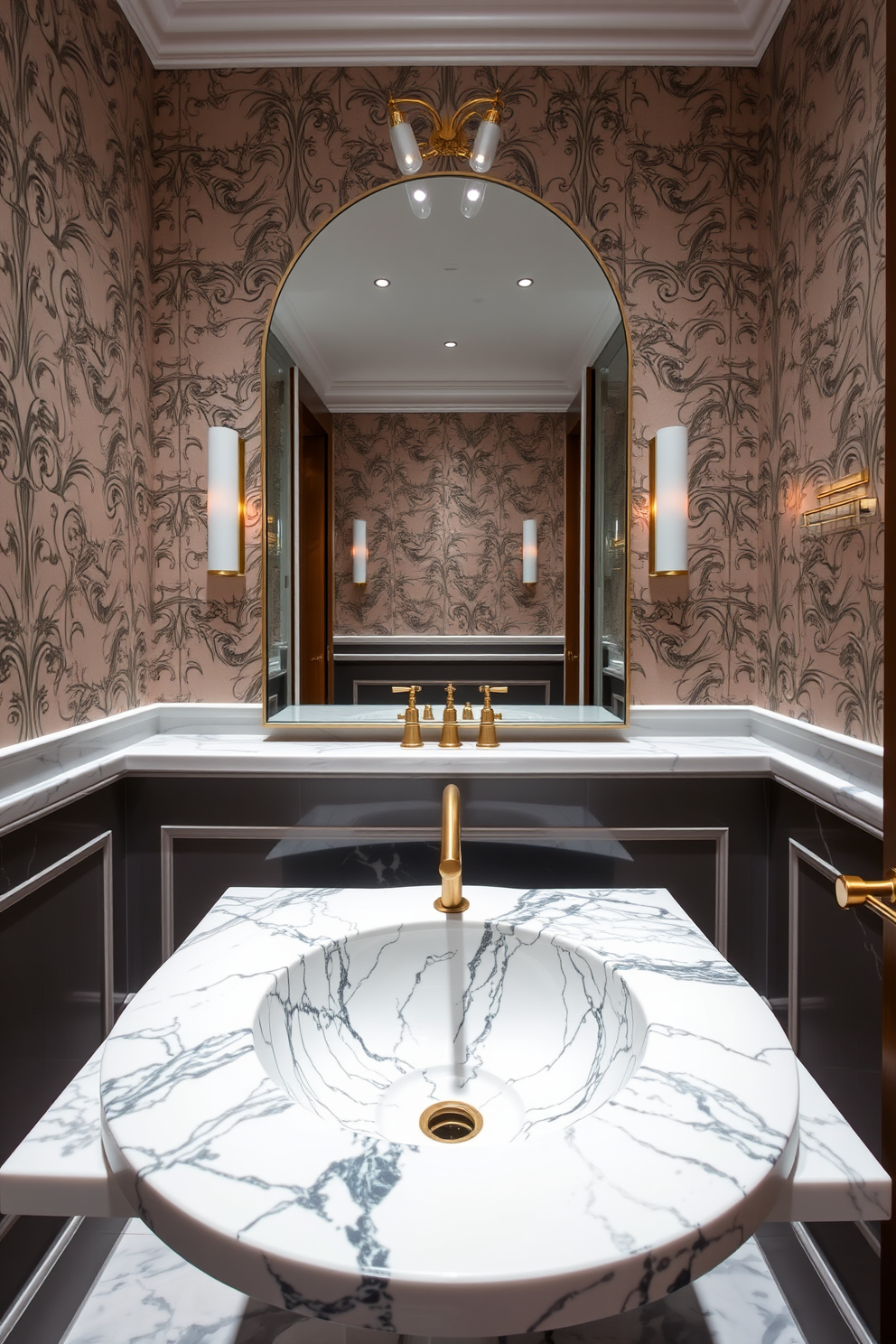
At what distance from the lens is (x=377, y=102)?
1584mm

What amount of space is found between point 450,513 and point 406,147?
698 millimetres

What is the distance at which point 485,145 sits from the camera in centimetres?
143

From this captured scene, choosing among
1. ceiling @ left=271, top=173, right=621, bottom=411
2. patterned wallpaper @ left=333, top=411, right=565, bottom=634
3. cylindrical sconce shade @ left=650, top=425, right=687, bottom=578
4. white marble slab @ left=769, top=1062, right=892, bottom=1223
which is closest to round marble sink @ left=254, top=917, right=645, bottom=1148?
white marble slab @ left=769, top=1062, right=892, bottom=1223

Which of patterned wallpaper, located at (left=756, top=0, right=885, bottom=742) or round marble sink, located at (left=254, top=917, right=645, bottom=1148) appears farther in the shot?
patterned wallpaper, located at (left=756, top=0, right=885, bottom=742)

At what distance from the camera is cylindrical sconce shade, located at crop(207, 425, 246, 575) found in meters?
1.58

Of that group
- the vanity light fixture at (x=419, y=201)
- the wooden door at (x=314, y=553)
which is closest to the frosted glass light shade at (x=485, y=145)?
the vanity light fixture at (x=419, y=201)

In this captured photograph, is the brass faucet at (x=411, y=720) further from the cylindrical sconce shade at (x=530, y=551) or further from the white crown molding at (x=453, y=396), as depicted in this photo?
the white crown molding at (x=453, y=396)

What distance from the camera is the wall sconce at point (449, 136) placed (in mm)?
1409

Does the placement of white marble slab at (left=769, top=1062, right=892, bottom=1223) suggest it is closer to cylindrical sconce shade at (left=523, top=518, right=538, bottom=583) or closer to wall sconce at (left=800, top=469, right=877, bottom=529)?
wall sconce at (left=800, top=469, right=877, bottom=529)

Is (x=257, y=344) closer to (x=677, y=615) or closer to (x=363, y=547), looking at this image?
(x=363, y=547)

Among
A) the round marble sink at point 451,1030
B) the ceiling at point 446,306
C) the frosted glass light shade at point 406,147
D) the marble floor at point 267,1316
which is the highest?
the frosted glass light shade at point 406,147

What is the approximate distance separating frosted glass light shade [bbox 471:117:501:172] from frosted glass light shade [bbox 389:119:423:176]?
11 centimetres

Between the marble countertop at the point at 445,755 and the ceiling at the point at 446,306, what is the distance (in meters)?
0.70

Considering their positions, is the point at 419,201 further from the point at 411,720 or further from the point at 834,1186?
the point at 834,1186
